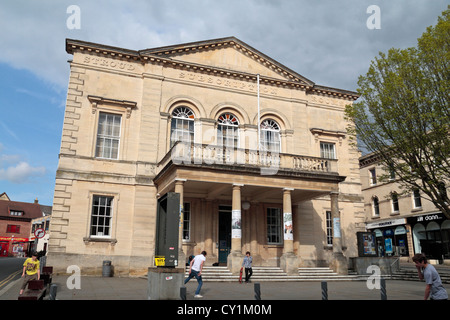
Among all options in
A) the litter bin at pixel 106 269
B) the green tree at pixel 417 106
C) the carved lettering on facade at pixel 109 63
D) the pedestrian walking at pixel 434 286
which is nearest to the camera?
the pedestrian walking at pixel 434 286

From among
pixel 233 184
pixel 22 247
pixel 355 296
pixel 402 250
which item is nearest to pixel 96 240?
pixel 233 184

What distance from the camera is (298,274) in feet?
62.5

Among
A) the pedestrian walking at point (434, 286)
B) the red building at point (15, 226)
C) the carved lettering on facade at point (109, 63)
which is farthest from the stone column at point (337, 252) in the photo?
the red building at point (15, 226)

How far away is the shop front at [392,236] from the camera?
36156 mm

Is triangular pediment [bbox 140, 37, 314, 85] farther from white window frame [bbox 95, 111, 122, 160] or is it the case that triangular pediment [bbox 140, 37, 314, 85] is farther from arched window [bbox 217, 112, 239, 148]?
white window frame [bbox 95, 111, 122, 160]

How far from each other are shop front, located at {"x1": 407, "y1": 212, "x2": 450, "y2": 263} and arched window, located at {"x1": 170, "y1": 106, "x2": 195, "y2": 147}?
76.8ft

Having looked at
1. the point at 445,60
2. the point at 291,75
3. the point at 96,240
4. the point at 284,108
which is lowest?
the point at 96,240

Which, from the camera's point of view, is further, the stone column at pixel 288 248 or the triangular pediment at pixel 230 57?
the triangular pediment at pixel 230 57

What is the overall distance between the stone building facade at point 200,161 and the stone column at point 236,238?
0.05 metres

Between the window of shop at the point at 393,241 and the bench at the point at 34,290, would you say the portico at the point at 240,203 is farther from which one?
the window of shop at the point at 393,241
